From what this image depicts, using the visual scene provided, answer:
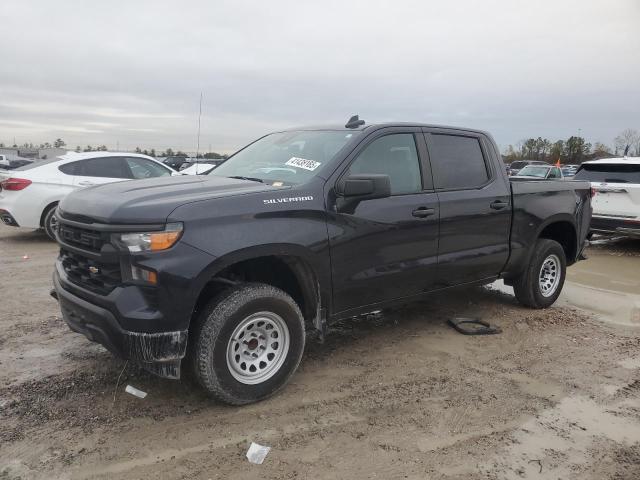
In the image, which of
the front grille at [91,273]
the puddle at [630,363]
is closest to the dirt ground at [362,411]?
the puddle at [630,363]

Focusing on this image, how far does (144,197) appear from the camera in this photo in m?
3.30

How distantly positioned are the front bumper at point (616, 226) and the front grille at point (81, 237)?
921 centimetres

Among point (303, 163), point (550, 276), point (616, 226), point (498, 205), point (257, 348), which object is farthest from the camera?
point (616, 226)

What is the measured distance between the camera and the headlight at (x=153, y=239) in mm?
3033

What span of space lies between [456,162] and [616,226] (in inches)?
247

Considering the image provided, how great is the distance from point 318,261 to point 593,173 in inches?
341

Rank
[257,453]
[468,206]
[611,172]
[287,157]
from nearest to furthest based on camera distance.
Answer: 1. [257,453]
2. [287,157]
3. [468,206]
4. [611,172]

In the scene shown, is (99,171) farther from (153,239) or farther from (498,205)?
(498,205)

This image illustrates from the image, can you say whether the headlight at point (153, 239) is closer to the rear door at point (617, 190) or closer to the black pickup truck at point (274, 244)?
the black pickup truck at point (274, 244)

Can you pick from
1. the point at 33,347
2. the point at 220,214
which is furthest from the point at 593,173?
the point at 33,347

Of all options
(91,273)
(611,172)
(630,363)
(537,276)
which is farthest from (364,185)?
(611,172)

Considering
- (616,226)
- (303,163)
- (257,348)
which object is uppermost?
(303,163)

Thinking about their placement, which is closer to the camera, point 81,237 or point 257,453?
point 257,453

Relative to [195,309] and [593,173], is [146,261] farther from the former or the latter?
[593,173]
